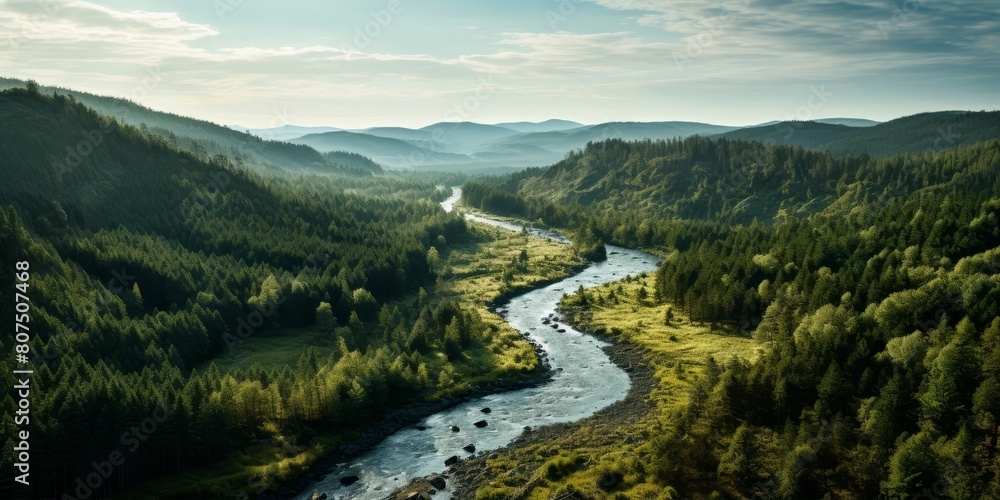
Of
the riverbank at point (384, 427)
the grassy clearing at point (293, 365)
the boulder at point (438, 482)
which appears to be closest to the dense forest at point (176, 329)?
the grassy clearing at point (293, 365)

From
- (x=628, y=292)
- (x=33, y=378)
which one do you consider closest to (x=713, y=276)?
(x=628, y=292)

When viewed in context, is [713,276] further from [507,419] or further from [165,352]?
[165,352]

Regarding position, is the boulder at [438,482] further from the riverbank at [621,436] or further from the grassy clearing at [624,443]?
the grassy clearing at [624,443]

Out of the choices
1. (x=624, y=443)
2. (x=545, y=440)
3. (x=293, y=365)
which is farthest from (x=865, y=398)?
(x=293, y=365)

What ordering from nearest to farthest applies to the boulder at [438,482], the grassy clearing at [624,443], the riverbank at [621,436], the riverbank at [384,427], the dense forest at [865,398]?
the dense forest at [865,398] < the grassy clearing at [624,443] < the riverbank at [621,436] < the boulder at [438,482] < the riverbank at [384,427]

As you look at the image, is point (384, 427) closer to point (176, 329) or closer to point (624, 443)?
point (624, 443)

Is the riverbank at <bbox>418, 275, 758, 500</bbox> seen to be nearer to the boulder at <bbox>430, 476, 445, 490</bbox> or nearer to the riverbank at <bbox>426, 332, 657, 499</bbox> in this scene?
the riverbank at <bbox>426, 332, 657, 499</bbox>
